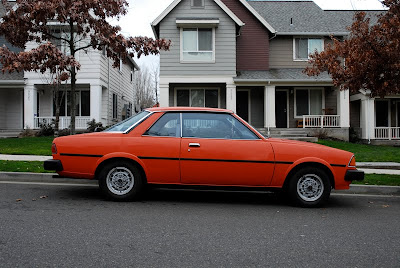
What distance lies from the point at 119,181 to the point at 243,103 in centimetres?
1545

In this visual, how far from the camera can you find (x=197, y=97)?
67.1 ft

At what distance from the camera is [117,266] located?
3.49m

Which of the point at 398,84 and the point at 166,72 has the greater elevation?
the point at 166,72

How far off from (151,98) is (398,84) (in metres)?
42.5

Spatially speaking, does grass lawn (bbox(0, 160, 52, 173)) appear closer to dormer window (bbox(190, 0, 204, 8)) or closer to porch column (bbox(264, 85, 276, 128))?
porch column (bbox(264, 85, 276, 128))

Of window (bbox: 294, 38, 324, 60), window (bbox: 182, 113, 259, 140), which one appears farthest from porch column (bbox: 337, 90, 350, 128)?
window (bbox: 182, 113, 259, 140)

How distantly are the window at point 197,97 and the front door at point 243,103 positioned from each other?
1.31 meters

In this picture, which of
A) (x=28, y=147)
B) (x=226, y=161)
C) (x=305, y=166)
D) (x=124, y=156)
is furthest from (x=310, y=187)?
(x=28, y=147)

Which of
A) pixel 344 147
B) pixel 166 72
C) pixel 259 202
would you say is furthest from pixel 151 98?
pixel 259 202

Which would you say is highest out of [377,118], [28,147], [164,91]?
[164,91]

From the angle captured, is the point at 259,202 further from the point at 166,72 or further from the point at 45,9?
the point at 166,72

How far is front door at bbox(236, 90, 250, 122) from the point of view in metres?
21.0

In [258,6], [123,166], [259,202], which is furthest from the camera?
[258,6]

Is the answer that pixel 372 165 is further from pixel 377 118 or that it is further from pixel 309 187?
pixel 377 118
